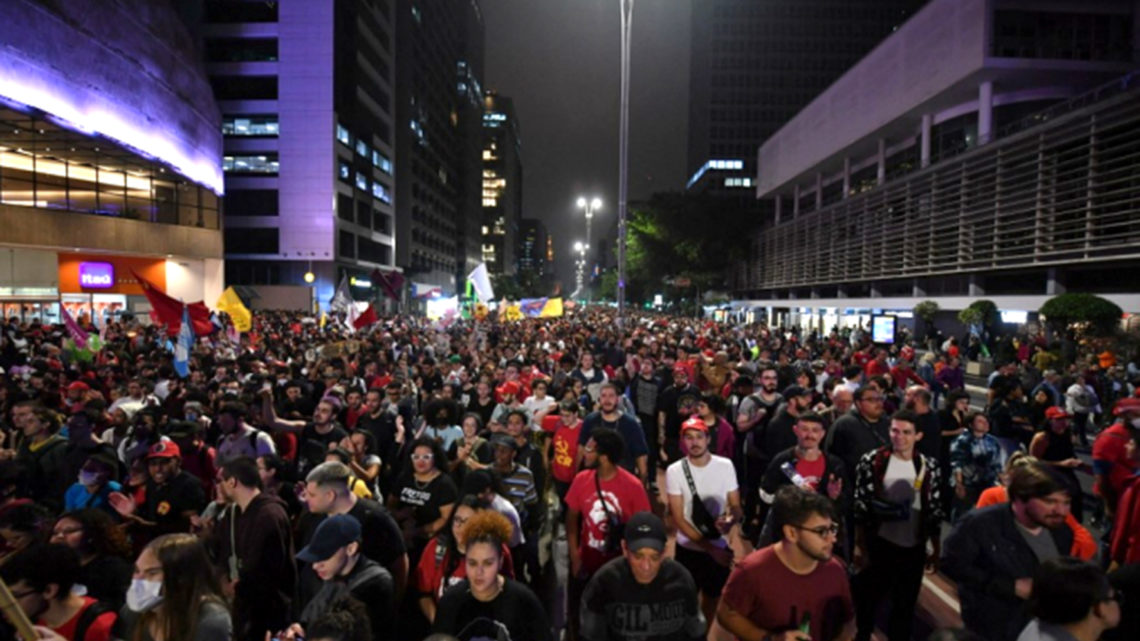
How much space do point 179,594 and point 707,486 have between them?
11.0 feet

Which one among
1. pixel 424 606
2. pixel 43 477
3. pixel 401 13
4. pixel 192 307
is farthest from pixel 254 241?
pixel 424 606

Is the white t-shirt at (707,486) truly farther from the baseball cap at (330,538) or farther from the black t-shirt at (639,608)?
the baseball cap at (330,538)

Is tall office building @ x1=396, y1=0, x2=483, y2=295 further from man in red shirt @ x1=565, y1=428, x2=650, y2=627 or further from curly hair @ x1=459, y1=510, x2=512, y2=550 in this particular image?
curly hair @ x1=459, y1=510, x2=512, y2=550

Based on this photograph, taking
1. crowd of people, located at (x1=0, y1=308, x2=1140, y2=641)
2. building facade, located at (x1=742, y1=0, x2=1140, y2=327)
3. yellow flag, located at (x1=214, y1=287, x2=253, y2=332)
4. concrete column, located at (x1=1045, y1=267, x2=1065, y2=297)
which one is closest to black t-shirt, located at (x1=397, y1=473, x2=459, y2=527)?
crowd of people, located at (x1=0, y1=308, x2=1140, y2=641)

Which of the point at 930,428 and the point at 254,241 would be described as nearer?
the point at 930,428

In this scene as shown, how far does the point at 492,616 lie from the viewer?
11.0 ft

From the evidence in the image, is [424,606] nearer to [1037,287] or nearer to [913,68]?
[1037,287]

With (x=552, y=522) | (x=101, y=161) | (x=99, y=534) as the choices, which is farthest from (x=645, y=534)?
(x=101, y=161)

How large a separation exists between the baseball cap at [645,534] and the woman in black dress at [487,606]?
0.58 m

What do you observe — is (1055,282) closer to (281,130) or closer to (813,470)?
(813,470)

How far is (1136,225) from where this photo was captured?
2058 centimetres

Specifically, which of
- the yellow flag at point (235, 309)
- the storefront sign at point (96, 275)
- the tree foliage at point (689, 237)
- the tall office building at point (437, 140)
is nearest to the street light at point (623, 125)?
the yellow flag at point (235, 309)

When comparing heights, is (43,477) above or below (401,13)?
below

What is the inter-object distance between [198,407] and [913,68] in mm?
38815
